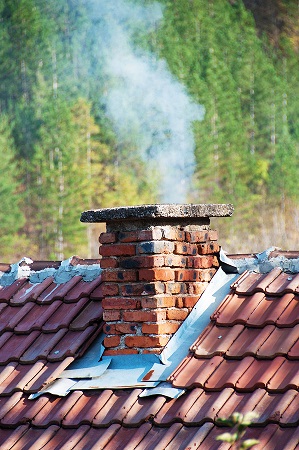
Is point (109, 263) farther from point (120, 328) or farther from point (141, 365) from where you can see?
point (141, 365)

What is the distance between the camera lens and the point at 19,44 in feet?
188

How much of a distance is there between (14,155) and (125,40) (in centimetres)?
1108

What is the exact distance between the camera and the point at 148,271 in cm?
488

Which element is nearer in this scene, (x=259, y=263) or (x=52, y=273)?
(x=259, y=263)

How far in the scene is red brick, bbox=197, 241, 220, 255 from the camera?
16.9 feet

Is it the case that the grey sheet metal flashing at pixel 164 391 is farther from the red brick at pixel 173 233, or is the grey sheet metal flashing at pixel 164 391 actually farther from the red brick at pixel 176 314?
the red brick at pixel 173 233

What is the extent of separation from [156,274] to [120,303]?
10.3 inches

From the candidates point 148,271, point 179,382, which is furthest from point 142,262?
point 179,382

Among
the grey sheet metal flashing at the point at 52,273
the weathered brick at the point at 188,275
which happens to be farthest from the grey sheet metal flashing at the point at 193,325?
the grey sheet metal flashing at the point at 52,273

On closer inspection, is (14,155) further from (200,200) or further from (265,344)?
(265,344)

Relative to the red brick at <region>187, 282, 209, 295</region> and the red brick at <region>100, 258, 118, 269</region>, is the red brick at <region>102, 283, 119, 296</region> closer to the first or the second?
the red brick at <region>100, 258, 118, 269</region>

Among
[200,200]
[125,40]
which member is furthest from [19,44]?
[200,200]

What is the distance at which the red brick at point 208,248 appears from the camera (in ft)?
16.9

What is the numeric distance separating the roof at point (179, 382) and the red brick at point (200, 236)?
0.27m
